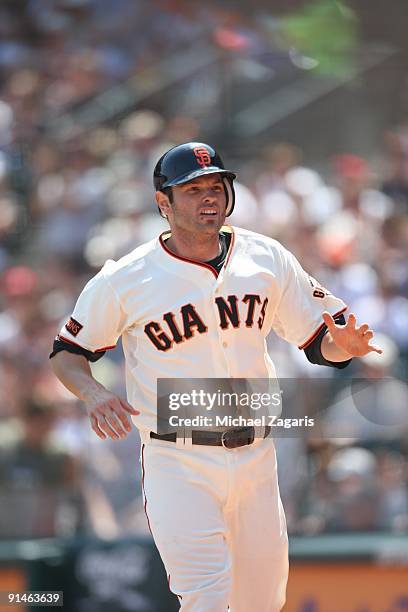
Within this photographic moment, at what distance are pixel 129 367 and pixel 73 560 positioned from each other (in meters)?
2.49

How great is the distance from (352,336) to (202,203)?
66 centimetres

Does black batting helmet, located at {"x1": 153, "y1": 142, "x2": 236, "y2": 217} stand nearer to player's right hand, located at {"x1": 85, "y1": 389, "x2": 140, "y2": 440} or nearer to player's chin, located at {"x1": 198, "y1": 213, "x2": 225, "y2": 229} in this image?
player's chin, located at {"x1": 198, "y1": 213, "x2": 225, "y2": 229}

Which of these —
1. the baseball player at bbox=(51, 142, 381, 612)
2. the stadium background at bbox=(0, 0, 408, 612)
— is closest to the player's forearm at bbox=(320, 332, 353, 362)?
the baseball player at bbox=(51, 142, 381, 612)

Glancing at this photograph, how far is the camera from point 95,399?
11.9 feet

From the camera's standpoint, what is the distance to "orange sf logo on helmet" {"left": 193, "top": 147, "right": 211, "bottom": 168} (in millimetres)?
3727

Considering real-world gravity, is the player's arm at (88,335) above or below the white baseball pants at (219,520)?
above

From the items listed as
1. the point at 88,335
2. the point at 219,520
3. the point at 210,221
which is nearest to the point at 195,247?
the point at 210,221

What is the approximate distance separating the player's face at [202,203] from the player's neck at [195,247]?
85 mm

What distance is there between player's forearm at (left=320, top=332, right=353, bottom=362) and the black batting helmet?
0.56m

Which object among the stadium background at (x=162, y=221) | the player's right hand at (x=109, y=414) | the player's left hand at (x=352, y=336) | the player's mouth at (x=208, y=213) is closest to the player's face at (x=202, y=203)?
the player's mouth at (x=208, y=213)

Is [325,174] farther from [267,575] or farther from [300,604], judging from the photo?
[267,575]

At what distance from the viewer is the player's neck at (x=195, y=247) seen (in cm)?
388

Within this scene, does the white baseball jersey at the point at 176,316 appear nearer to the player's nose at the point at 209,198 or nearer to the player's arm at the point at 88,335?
the player's arm at the point at 88,335

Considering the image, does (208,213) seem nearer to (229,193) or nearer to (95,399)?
(229,193)
